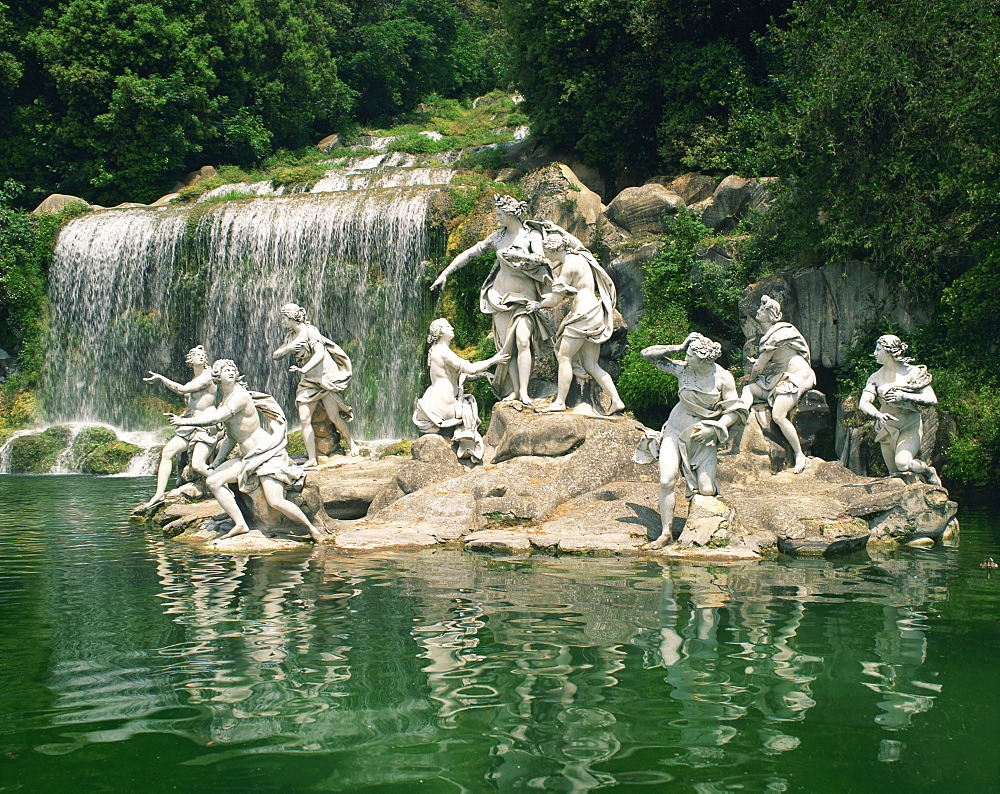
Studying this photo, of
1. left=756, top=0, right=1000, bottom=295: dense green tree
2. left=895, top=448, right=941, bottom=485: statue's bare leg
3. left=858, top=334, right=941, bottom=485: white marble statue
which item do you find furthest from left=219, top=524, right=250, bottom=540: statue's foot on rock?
left=756, top=0, right=1000, bottom=295: dense green tree

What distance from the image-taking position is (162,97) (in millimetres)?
30641

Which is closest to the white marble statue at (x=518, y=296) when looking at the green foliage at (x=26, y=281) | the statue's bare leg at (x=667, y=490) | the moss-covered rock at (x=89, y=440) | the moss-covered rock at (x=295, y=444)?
the statue's bare leg at (x=667, y=490)

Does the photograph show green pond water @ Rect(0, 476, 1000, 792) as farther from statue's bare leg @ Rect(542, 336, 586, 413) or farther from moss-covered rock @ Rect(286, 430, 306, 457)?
moss-covered rock @ Rect(286, 430, 306, 457)

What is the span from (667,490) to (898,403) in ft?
11.8

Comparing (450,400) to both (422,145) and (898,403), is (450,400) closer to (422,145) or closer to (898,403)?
(898,403)

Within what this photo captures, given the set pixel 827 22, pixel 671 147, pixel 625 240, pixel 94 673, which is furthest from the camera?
pixel 671 147

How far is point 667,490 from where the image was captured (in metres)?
8.78

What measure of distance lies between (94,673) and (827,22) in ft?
56.0

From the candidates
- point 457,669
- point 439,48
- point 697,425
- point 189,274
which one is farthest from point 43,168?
point 457,669

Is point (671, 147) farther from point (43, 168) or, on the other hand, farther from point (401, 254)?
point (43, 168)

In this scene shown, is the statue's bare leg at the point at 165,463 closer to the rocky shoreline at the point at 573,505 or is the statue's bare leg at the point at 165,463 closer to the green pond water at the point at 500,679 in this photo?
the rocky shoreline at the point at 573,505

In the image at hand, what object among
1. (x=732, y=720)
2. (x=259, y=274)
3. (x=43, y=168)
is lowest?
(x=732, y=720)

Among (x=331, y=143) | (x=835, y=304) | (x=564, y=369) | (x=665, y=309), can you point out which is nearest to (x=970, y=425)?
(x=835, y=304)

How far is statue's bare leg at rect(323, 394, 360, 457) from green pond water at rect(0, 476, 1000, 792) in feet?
17.5
